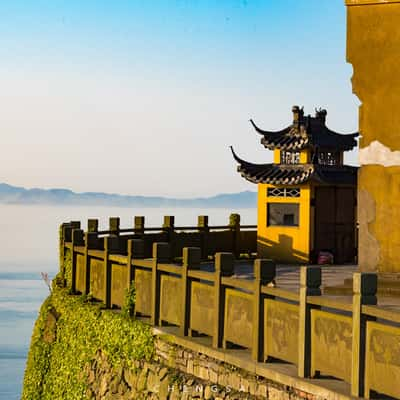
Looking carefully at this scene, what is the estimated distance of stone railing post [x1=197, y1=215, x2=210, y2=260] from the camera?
95.3 ft

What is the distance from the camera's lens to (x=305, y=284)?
38.9ft

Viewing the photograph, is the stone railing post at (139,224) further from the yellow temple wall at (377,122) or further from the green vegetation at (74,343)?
the yellow temple wall at (377,122)

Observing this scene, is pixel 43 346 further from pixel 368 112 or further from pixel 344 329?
pixel 344 329

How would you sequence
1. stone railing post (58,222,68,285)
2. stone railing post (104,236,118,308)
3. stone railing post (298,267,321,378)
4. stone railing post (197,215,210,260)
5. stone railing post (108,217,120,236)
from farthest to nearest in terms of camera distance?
stone railing post (197,215,210,260)
stone railing post (108,217,120,236)
stone railing post (58,222,68,285)
stone railing post (104,236,118,308)
stone railing post (298,267,321,378)

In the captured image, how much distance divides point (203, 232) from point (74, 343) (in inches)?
391

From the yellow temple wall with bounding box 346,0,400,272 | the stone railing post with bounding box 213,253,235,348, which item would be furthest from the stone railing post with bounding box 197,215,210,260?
the stone railing post with bounding box 213,253,235,348

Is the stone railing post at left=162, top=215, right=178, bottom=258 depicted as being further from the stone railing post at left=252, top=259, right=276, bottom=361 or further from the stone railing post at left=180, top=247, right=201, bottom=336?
the stone railing post at left=252, top=259, right=276, bottom=361

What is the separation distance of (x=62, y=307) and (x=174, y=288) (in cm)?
599

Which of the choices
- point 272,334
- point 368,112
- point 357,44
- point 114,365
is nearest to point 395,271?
point 368,112

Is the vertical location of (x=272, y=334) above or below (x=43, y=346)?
above

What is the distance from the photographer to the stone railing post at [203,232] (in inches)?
1144

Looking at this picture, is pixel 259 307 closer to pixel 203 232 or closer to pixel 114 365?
pixel 114 365

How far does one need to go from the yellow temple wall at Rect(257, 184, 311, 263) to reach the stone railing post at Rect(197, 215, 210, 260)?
1.92 meters

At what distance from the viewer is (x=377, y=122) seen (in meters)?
19.5
